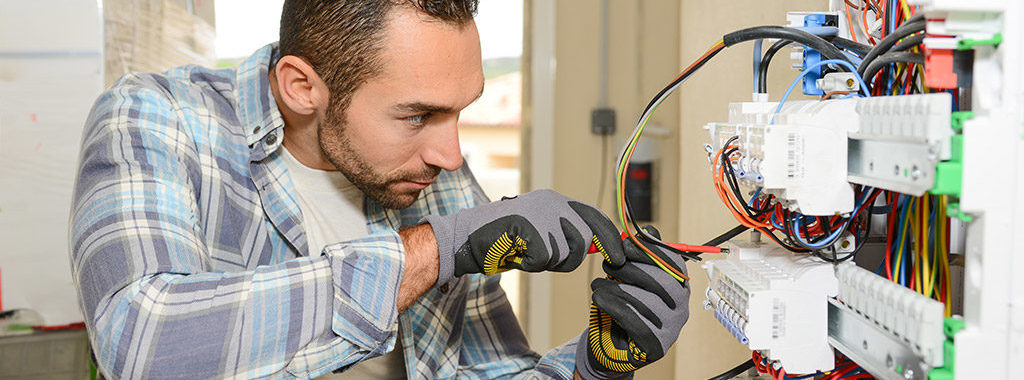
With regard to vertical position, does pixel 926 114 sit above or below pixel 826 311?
above

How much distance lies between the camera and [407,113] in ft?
3.77

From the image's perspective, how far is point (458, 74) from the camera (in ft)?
3.78

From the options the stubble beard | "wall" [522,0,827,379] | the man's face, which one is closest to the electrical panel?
the man's face

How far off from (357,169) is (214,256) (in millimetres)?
252

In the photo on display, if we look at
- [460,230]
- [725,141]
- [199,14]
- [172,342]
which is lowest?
[172,342]

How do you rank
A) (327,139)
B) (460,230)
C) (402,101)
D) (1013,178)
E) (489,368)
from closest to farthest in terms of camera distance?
(1013,178), (460,230), (402,101), (327,139), (489,368)

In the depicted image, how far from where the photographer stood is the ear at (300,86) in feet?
4.07

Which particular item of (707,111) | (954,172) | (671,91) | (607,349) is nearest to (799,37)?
(671,91)

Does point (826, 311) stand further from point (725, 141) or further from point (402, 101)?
point (402, 101)

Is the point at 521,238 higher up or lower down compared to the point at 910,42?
lower down

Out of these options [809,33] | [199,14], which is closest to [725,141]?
[809,33]

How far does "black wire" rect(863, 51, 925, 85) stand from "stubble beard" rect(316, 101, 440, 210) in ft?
2.25

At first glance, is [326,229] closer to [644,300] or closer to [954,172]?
[644,300]

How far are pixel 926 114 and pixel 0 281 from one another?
89.6 inches
